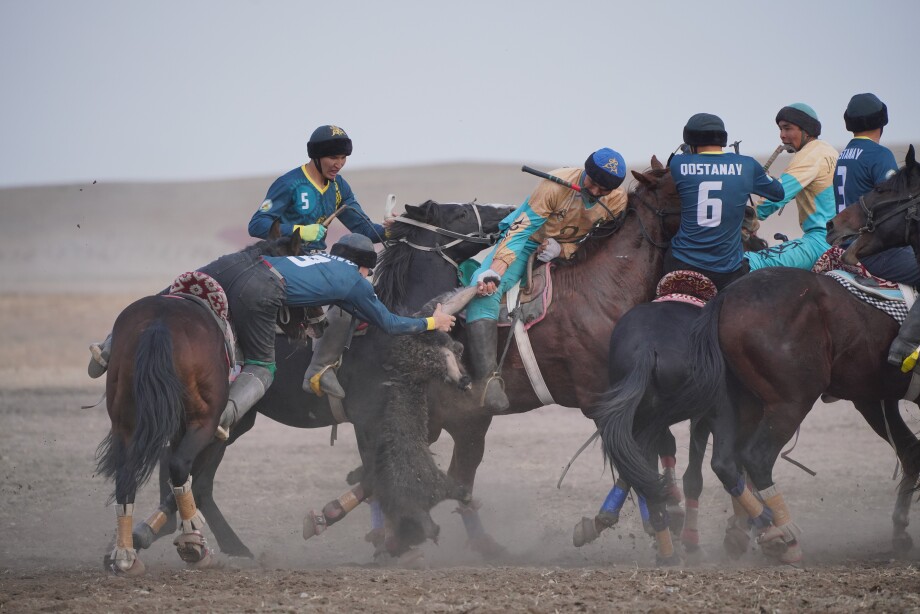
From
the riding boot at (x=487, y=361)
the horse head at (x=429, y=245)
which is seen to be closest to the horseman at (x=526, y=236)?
the riding boot at (x=487, y=361)

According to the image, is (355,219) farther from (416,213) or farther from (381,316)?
(381,316)

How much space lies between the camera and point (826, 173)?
7.76 metres

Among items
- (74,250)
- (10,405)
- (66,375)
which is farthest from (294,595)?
(74,250)

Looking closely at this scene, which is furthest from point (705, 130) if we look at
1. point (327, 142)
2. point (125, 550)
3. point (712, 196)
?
point (125, 550)

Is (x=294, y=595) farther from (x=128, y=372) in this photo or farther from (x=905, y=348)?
(x=905, y=348)

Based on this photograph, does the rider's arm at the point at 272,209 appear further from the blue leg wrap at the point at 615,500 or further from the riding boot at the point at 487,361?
the blue leg wrap at the point at 615,500

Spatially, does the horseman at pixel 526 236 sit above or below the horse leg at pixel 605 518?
above

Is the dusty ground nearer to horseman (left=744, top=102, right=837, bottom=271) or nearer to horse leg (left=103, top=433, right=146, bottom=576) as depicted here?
horse leg (left=103, top=433, right=146, bottom=576)

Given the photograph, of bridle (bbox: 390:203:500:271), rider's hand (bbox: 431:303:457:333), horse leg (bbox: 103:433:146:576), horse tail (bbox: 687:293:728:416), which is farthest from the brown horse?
horse leg (bbox: 103:433:146:576)

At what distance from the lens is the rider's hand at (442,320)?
7.08 m

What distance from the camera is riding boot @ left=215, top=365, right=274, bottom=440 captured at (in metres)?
6.68

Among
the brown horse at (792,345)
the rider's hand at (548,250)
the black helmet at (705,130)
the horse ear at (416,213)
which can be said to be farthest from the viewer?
the horse ear at (416,213)

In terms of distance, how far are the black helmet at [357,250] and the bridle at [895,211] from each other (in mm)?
3209

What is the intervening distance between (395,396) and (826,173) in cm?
345
